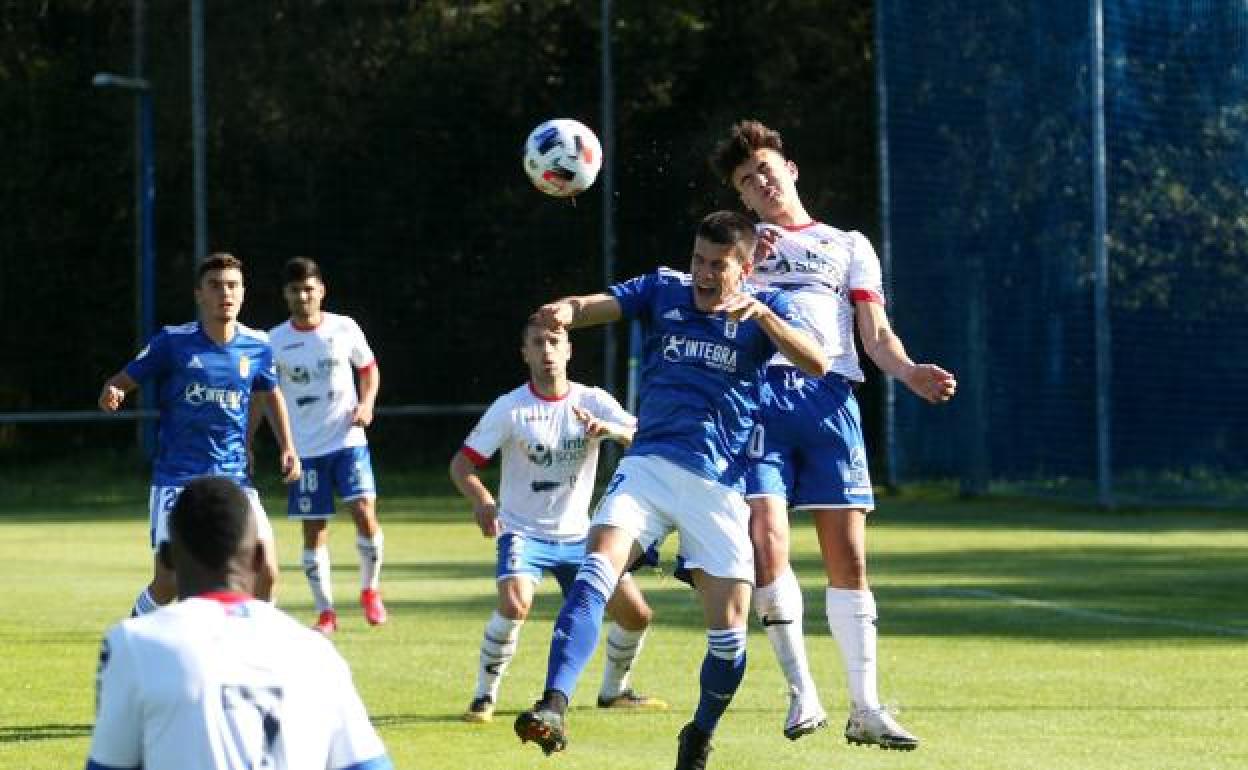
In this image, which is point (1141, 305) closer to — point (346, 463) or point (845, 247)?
point (346, 463)

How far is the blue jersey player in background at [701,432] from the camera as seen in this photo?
7996 mm

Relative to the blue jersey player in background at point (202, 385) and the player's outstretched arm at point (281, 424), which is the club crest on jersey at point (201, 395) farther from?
the player's outstretched arm at point (281, 424)

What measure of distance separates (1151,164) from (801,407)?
17332 millimetres

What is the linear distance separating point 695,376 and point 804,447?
0.93 m

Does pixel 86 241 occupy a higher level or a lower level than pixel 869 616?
higher

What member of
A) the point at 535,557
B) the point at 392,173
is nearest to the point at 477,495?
the point at 535,557

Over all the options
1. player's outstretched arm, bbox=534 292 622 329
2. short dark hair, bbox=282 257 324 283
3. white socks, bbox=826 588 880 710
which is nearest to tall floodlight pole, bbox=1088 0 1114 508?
short dark hair, bbox=282 257 324 283

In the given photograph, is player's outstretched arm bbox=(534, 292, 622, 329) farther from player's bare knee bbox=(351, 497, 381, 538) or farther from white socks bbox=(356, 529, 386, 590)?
player's bare knee bbox=(351, 497, 381, 538)

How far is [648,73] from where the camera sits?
1399 inches

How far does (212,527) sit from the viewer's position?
4.27m

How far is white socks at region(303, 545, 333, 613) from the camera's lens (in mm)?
14078

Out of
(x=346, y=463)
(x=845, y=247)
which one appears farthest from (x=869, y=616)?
(x=346, y=463)

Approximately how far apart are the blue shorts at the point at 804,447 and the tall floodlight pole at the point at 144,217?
73.4 feet

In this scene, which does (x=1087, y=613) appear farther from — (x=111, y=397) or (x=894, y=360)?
(x=111, y=397)
